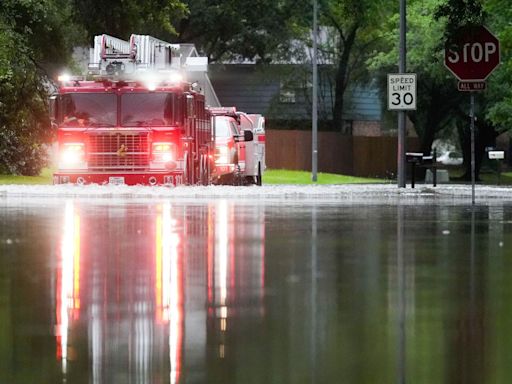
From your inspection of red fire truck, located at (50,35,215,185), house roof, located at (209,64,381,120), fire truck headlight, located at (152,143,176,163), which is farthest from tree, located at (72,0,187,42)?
house roof, located at (209,64,381,120)

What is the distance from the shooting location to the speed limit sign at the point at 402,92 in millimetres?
39312

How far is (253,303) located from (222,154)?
1266 inches

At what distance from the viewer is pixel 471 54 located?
3469cm

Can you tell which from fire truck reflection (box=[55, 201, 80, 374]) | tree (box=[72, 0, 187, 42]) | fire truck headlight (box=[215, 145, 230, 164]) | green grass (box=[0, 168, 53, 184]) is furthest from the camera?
green grass (box=[0, 168, 53, 184])

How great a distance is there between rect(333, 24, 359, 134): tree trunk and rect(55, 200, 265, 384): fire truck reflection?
53593 millimetres

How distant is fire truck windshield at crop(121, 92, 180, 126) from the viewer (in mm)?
38094

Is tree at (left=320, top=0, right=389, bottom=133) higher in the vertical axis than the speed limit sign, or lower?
higher

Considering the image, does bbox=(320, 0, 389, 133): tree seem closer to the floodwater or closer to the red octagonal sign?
the red octagonal sign

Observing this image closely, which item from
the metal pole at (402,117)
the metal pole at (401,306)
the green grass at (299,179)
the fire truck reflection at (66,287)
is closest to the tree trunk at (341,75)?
the green grass at (299,179)

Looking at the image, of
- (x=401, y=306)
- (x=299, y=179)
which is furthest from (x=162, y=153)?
(x=401, y=306)

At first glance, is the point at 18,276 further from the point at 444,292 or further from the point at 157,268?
the point at 444,292

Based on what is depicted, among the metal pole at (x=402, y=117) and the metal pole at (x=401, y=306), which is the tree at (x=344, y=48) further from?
the metal pole at (x=401, y=306)

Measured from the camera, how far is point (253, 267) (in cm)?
1650

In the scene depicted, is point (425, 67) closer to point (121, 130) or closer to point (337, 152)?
point (337, 152)
